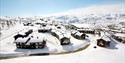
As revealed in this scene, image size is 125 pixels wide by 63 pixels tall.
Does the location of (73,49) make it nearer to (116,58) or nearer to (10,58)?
(116,58)

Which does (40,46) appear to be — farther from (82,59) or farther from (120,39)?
(120,39)

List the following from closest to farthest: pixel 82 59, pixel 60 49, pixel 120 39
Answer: pixel 82 59 → pixel 60 49 → pixel 120 39

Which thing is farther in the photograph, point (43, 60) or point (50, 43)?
point (50, 43)

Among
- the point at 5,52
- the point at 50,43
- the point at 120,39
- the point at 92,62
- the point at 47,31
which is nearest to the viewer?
the point at 92,62

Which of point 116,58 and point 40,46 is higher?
point 40,46

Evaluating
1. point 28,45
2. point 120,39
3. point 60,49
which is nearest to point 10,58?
point 28,45

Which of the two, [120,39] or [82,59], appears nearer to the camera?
[82,59]

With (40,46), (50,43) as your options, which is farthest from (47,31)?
(40,46)

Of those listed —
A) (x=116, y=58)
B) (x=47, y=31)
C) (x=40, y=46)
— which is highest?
(x=47, y=31)

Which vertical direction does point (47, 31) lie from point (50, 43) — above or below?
above
